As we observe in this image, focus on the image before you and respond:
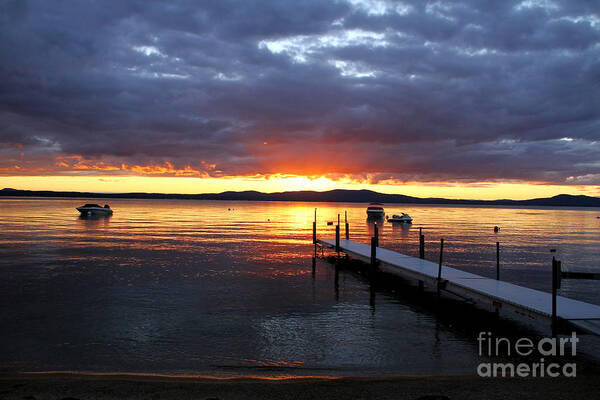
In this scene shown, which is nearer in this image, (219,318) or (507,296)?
(507,296)

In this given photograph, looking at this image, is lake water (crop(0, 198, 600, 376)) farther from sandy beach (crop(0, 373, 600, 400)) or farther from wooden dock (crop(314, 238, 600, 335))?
wooden dock (crop(314, 238, 600, 335))

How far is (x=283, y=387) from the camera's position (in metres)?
10.0

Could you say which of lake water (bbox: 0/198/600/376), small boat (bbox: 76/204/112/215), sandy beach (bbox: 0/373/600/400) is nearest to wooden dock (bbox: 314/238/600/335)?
lake water (bbox: 0/198/600/376)

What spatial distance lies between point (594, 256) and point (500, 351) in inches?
1226

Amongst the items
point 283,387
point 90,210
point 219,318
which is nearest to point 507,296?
point 283,387

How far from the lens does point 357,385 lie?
10.2m

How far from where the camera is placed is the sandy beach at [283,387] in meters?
9.40

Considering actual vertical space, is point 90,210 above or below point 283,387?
above

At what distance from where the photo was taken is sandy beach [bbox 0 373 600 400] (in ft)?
30.8

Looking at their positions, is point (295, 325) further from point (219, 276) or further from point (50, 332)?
point (219, 276)

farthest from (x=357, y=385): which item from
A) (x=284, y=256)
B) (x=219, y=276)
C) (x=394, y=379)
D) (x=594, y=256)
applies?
(x=594, y=256)

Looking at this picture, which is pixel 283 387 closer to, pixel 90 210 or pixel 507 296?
pixel 507 296

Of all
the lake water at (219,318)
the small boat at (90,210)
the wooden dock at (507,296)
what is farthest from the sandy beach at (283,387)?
the small boat at (90,210)

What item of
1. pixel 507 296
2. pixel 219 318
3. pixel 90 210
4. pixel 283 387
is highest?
pixel 90 210
